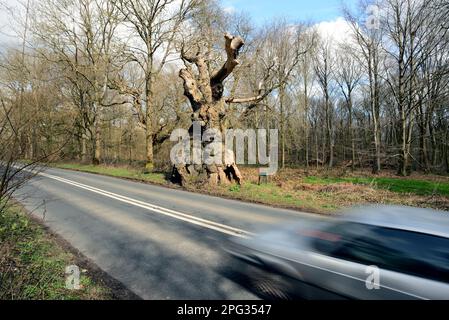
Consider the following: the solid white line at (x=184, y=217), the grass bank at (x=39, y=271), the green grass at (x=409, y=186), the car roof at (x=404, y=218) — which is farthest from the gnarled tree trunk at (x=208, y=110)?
the car roof at (x=404, y=218)

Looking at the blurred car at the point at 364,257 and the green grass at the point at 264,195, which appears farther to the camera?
the green grass at the point at 264,195

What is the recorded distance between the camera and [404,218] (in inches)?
139

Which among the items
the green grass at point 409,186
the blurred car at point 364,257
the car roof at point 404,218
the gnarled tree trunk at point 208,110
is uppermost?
the gnarled tree trunk at point 208,110

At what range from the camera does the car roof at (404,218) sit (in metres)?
3.23

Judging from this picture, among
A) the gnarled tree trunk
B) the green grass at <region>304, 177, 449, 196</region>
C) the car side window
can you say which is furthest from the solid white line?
the green grass at <region>304, 177, 449, 196</region>

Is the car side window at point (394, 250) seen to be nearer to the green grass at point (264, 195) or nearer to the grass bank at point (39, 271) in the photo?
the grass bank at point (39, 271)

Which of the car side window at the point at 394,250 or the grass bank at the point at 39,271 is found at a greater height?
the car side window at the point at 394,250

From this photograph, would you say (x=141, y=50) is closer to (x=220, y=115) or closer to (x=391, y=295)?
(x=220, y=115)

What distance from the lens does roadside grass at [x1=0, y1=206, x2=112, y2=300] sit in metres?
4.05

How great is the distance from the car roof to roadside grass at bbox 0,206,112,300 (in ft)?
12.2

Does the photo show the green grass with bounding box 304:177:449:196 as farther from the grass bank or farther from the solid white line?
the grass bank

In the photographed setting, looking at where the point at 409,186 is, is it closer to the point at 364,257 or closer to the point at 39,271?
the point at 364,257

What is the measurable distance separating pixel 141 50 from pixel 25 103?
2116 centimetres
